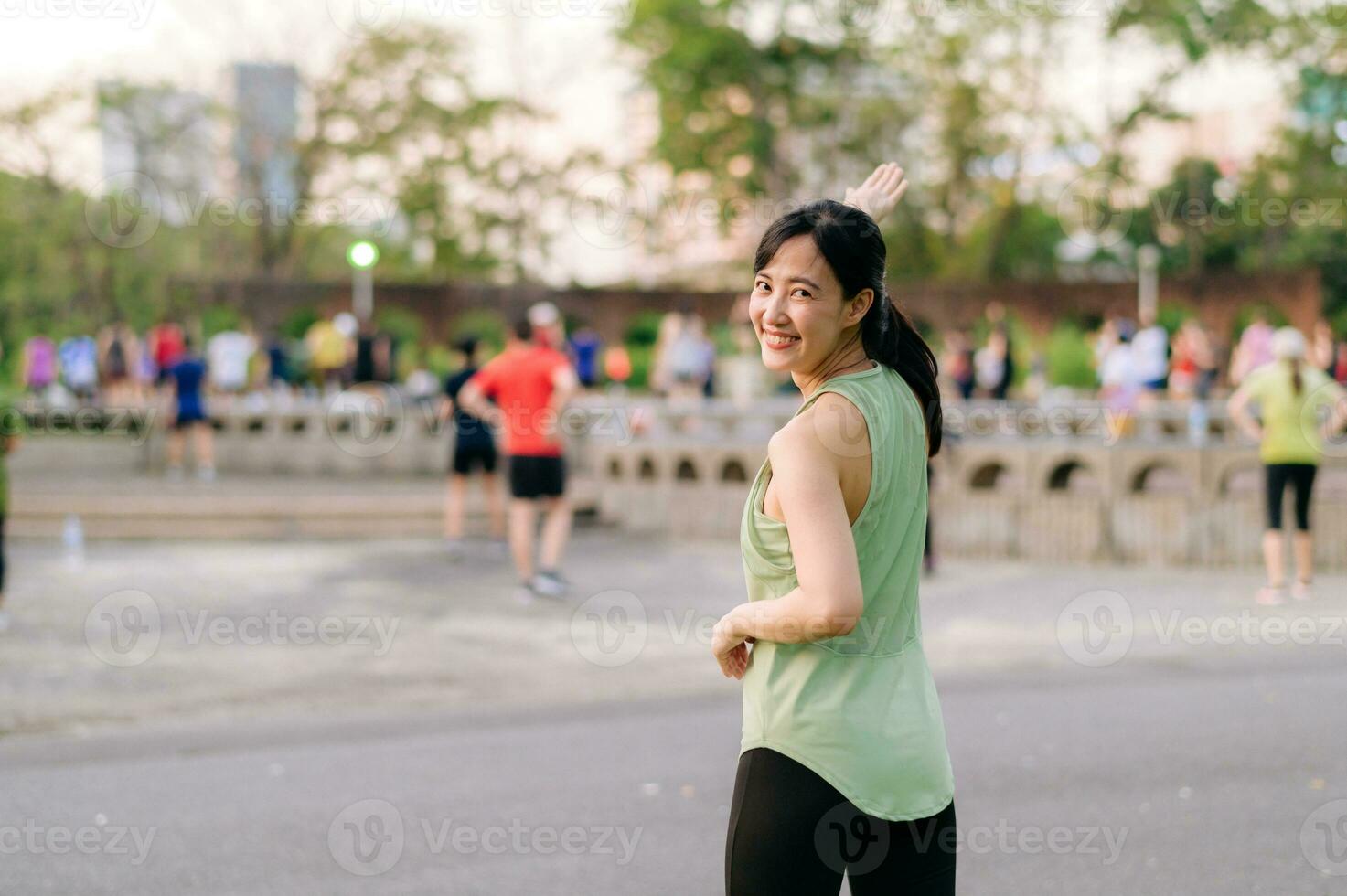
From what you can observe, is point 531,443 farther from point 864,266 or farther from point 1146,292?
point 1146,292

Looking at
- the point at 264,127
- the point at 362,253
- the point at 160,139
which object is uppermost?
the point at 264,127

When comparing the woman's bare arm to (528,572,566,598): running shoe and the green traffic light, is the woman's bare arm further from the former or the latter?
the green traffic light

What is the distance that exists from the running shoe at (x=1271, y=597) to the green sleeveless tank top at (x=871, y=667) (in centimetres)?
883

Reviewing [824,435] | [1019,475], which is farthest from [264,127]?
[824,435]

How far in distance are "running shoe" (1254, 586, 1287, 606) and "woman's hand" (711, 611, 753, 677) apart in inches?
349

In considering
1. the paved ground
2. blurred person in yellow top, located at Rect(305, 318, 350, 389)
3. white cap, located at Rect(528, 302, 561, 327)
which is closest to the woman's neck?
the paved ground

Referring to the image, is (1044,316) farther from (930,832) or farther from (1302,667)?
(930,832)

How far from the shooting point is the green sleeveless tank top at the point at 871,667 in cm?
228

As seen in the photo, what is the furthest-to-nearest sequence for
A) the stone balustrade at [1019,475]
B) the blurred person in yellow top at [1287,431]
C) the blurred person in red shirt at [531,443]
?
the stone balustrade at [1019,475], the blurred person in red shirt at [531,443], the blurred person in yellow top at [1287,431]

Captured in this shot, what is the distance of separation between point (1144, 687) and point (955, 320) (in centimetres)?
→ 2948

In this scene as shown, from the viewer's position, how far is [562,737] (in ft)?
21.6

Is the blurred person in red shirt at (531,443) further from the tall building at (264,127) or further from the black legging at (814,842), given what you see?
the tall building at (264,127)


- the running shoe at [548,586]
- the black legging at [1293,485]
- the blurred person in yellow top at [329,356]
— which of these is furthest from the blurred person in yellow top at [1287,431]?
the blurred person in yellow top at [329,356]

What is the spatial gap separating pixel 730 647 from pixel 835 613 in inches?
10.4
